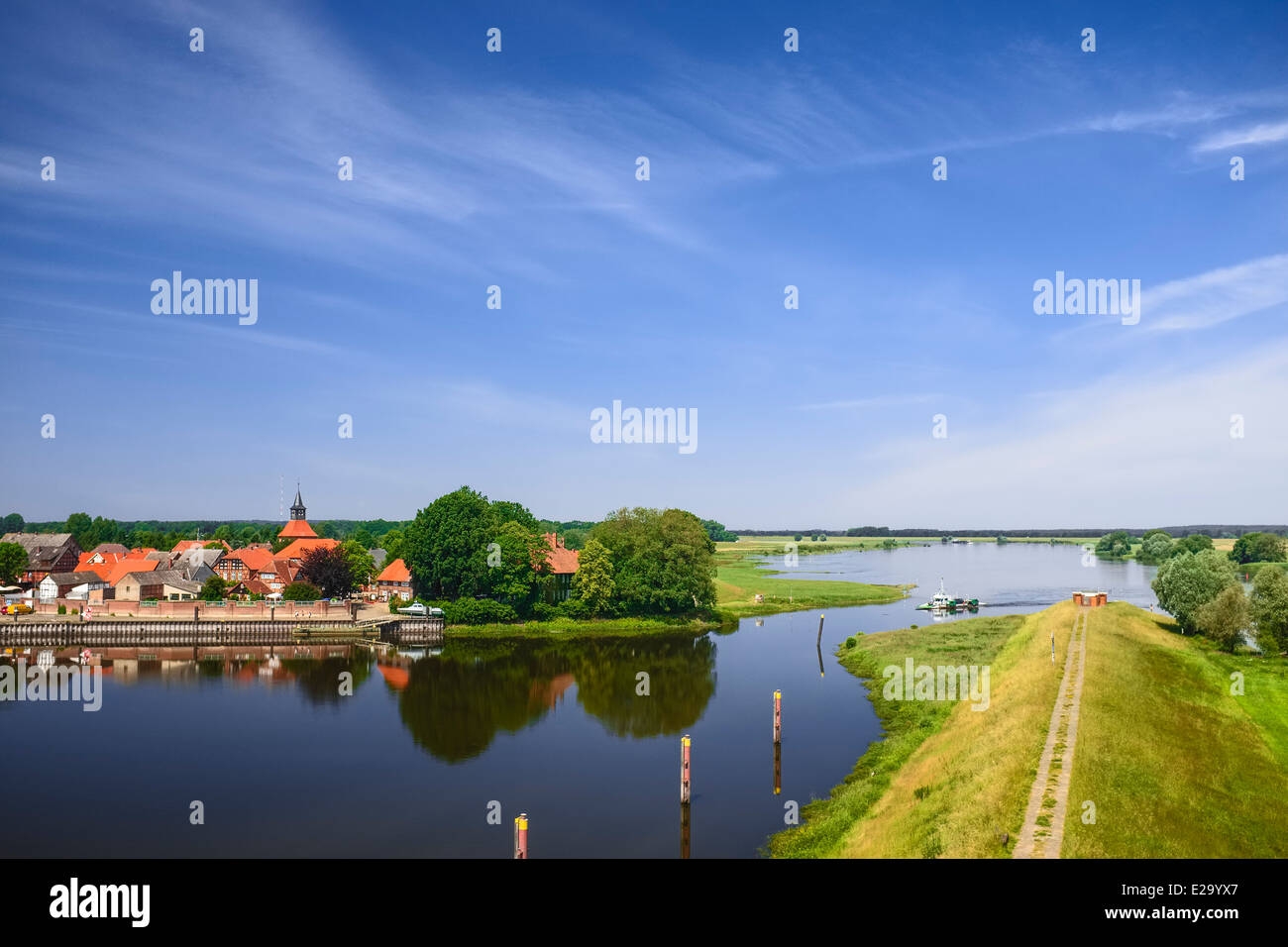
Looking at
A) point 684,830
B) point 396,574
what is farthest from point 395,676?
point 684,830

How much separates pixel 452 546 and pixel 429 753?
148 feet

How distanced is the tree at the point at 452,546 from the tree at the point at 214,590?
69.2ft

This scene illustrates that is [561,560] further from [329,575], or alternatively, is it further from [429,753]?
[429,753]

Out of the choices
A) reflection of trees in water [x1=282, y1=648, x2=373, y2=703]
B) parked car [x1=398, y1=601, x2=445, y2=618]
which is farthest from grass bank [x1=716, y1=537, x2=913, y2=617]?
reflection of trees in water [x1=282, y1=648, x2=373, y2=703]

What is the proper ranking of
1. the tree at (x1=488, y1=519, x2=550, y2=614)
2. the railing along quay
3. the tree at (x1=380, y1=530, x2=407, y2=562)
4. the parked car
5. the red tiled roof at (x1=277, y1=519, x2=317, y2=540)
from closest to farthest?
the railing along quay < the parked car < the tree at (x1=488, y1=519, x2=550, y2=614) < the tree at (x1=380, y1=530, x2=407, y2=562) < the red tiled roof at (x1=277, y1=519, x2=317, y2=540)

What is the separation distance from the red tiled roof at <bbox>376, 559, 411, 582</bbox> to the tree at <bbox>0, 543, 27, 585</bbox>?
170ft

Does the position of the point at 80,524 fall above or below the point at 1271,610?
above

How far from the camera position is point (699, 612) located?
88.8 meters

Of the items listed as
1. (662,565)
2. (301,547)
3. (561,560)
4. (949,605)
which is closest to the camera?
(662,565)

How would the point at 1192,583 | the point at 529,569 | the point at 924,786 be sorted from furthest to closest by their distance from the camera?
the point at 529,569
the point at 1192,583
the point at 924,786

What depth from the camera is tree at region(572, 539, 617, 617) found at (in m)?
84.4

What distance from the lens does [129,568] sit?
9531cm

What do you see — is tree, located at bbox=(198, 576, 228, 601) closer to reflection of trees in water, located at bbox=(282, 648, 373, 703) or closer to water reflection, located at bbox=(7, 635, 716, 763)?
water reflection, located at bbox=(7, 635, 716, 763)
